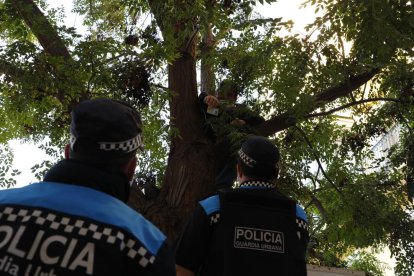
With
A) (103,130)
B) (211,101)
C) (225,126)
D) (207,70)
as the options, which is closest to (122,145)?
(103,130)

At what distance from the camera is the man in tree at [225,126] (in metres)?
4.62

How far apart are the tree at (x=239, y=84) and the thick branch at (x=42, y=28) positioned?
0.01 meters

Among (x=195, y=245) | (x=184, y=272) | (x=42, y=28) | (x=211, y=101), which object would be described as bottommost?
(x=184, y=272)

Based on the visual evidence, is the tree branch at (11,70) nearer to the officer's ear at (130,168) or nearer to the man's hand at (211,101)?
the man's hand at (211,101)

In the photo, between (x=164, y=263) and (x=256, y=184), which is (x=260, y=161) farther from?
(x=164, y=263)

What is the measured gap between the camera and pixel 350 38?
14.5 feet

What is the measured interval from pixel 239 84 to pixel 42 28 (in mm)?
2189

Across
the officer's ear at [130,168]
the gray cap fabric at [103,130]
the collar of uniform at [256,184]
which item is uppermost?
the collar of uniform at [256,184]

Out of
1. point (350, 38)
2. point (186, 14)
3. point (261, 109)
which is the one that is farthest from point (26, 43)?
point (350, 38)

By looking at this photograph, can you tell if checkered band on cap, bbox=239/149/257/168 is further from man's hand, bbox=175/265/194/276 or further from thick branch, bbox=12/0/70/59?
thick branch, bbox=12/0/70/59

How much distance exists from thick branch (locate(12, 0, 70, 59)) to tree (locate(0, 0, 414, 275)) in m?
0.01

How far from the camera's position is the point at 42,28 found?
423 cm

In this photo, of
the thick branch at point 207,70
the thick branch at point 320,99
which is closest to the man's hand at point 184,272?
the thick branch at point 320,99

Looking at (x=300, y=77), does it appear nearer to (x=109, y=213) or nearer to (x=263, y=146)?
(x=263, y=146)
